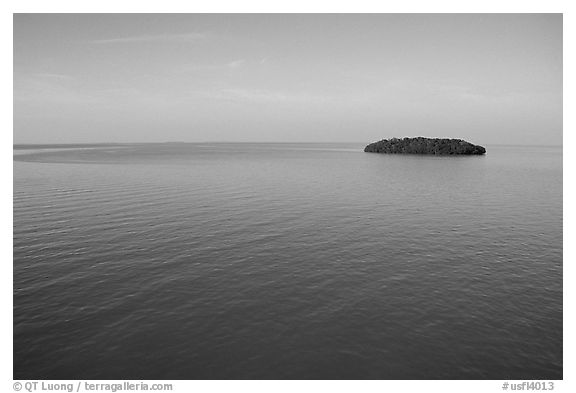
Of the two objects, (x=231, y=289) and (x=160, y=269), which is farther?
(x=160, y=269)

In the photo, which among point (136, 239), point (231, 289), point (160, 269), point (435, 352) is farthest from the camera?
point (136, 239)

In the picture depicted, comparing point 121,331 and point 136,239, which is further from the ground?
point 136,239

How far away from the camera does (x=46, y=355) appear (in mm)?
20594

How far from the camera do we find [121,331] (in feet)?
74.2

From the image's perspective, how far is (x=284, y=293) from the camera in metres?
27.5

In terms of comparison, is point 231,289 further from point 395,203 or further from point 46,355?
point 395,203

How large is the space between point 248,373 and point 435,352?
11.0m

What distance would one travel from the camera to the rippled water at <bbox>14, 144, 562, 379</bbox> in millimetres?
20406

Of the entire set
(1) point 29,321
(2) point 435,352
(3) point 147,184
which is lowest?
(2) point 435,352

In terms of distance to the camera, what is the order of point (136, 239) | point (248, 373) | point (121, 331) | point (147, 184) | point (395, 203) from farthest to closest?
point (147, 184), point (395, 203), point (136, 239), point (121, 331), point (248, 373)

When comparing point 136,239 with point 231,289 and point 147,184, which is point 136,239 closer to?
point 231,289

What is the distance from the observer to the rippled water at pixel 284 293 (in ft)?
66.9

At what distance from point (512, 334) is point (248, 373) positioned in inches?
666

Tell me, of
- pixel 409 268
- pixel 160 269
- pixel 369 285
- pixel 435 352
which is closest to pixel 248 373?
pixel 435 352
